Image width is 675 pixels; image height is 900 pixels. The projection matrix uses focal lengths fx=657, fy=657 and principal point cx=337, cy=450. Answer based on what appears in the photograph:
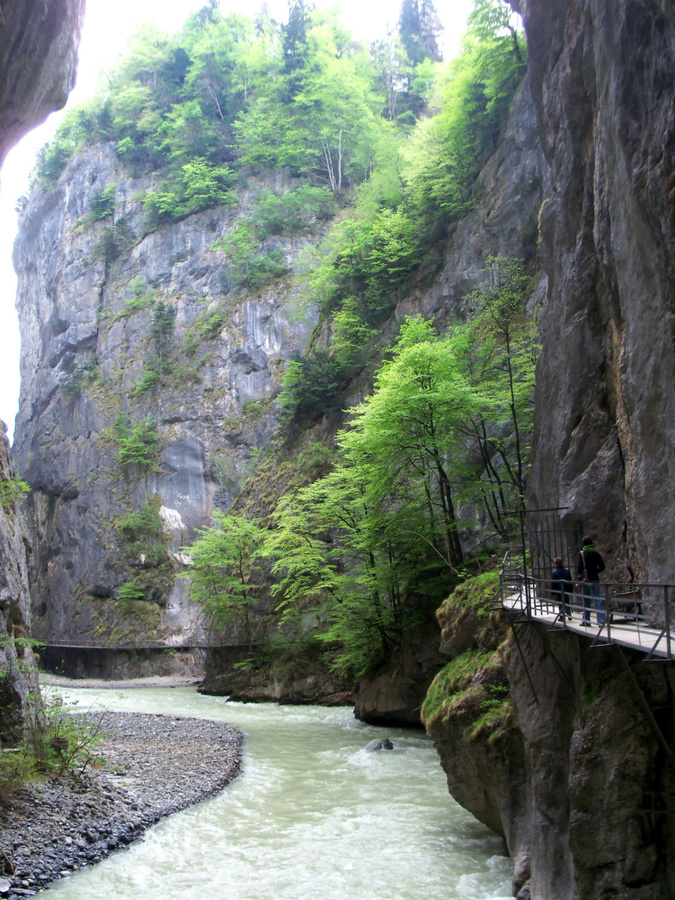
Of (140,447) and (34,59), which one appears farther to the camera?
(140,447)

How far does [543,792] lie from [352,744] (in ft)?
37.5

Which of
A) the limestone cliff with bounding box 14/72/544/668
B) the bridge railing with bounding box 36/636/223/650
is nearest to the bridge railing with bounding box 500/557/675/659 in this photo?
the limestone cliff with bounding box 14/72/544/668

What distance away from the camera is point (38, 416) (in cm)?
5509

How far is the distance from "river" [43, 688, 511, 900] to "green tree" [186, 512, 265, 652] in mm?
14614

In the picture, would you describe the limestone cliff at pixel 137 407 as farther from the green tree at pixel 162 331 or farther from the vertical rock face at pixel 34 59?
the vertical rock face at pixel 34 59

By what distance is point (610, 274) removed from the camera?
10430mm

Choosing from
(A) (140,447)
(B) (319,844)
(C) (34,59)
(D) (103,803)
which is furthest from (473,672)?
(A) (140,447)

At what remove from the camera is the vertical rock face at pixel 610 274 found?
771 cm

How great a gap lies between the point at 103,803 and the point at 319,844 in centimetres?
416

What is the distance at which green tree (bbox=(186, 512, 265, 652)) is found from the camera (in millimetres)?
31422

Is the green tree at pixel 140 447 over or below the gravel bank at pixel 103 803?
over

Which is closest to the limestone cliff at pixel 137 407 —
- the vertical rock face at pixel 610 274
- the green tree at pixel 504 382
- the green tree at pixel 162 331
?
the green tree at pixel 162 331

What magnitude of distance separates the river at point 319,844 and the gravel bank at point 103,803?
13.4 inches

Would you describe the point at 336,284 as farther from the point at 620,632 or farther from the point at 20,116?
the point at 620,632
